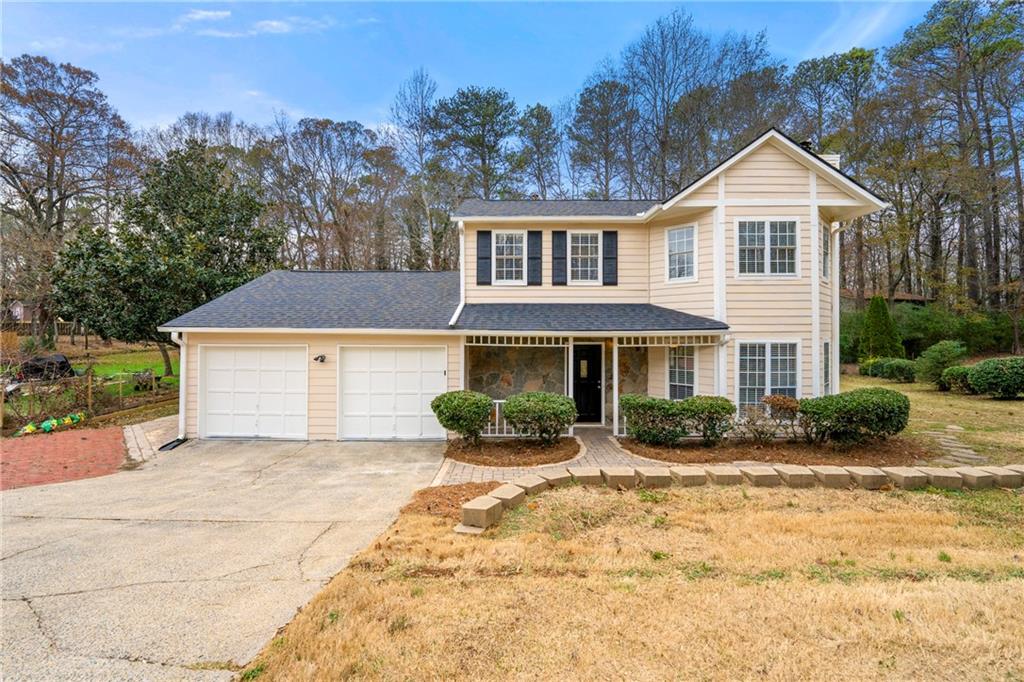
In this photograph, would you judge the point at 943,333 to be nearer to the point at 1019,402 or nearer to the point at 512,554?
the point at 1019,402

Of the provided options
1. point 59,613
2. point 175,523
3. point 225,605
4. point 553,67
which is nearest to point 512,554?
point 225,605

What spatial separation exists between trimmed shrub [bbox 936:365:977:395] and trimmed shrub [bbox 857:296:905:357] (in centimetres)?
597

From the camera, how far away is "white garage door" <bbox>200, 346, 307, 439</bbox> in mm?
10297

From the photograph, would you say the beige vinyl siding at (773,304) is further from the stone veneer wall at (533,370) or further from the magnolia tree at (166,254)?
the magnolia tree at (166,254)

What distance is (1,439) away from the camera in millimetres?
10312

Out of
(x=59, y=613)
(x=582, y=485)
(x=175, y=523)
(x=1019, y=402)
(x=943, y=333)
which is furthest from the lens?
(x=943, y=333)

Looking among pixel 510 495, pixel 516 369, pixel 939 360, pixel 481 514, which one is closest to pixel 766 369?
pixel 516 369

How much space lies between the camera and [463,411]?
8836mm

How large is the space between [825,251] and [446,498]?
10.3 metres

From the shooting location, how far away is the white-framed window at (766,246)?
1016 cm

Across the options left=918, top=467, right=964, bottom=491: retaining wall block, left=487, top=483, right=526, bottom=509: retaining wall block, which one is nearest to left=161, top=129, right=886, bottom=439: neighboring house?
left=918, top=467, right=964, bottom=491: retaining wall block

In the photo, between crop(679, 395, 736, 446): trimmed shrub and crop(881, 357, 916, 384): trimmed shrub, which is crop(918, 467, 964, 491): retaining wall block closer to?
crop(679, 395, 736, 446): trimmed shrub

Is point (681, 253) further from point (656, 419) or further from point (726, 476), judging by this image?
point (726, 476)

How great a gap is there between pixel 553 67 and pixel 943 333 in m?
21.8
